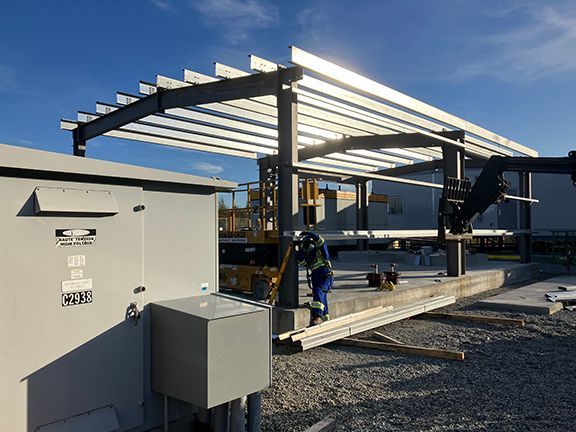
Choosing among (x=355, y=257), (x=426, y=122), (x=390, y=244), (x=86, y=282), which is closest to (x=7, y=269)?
(x=86, y=282)

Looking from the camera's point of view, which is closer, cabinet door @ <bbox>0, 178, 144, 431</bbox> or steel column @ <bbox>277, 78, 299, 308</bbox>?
cabinet door @ <bbox>0, 178, 144, 431</bbox>

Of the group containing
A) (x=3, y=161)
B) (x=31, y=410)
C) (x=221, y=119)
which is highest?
(x=221, y=119)

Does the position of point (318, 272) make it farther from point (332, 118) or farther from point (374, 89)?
point (332, 118)

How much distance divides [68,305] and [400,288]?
29.8 feet

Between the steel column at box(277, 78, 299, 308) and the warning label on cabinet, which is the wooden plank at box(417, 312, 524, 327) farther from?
the warning label on cabinet

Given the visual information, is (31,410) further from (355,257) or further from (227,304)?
(355,257)

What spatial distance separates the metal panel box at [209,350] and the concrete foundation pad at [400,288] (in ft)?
14.2

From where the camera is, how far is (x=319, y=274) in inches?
331

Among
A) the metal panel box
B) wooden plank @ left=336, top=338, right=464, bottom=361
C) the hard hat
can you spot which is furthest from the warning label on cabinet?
wooden plank @ left=336, top=338, right=464, bottom=361

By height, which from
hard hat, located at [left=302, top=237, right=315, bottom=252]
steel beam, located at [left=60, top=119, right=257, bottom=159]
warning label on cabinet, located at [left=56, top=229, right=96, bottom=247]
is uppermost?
steel beam, located at [left=60, top=119, right=257, bottom=159]

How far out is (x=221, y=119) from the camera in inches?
475

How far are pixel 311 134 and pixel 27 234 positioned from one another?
461 inches

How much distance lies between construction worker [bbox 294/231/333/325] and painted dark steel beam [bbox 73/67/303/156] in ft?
9.39

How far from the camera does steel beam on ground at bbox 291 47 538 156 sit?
8.09m
